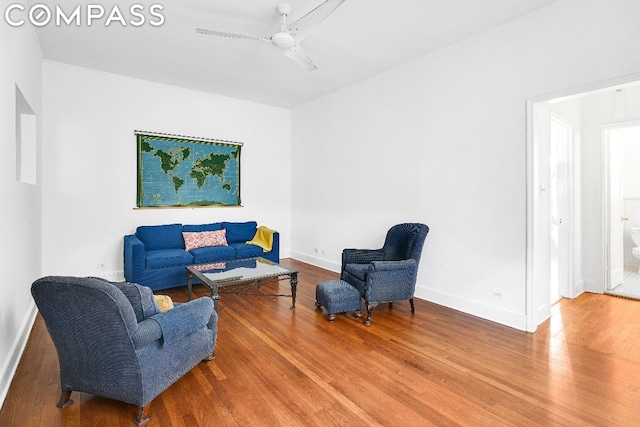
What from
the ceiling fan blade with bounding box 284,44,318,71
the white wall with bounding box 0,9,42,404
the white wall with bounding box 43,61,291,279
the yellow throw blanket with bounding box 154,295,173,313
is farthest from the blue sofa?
the ceiling fan blade with bounding box 284,44,318,71

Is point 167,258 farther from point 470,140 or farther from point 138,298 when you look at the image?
point 470,140

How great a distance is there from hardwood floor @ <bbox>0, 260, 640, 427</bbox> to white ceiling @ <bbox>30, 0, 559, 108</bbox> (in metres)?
3.14

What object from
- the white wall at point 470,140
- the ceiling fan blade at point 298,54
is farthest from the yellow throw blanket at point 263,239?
the ceiling fan blade at point 298,54

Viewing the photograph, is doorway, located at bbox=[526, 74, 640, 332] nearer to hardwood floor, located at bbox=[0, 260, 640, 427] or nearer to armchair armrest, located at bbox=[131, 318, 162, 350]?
hardwood floor, located at bbox=[0, 260, 640, 427]

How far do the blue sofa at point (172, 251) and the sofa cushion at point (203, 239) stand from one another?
0.11m

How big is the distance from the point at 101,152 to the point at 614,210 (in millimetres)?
7369

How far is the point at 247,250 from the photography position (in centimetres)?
518

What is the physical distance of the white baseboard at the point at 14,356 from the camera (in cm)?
216

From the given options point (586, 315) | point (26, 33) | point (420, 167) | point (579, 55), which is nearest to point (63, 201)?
point (26, 33)

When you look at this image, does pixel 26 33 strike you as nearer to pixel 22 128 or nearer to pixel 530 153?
pixel 22 128

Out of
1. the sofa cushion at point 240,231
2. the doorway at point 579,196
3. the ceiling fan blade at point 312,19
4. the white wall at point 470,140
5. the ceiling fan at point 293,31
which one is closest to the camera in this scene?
the ceiling fan blade at point 312,19

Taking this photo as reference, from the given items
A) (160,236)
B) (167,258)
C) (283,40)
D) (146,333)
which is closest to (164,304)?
(146,333)

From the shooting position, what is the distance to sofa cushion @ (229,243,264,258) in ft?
16.8

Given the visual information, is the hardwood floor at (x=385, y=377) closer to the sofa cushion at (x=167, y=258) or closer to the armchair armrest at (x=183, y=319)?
the armchair armrest at (x=183, y=319)
